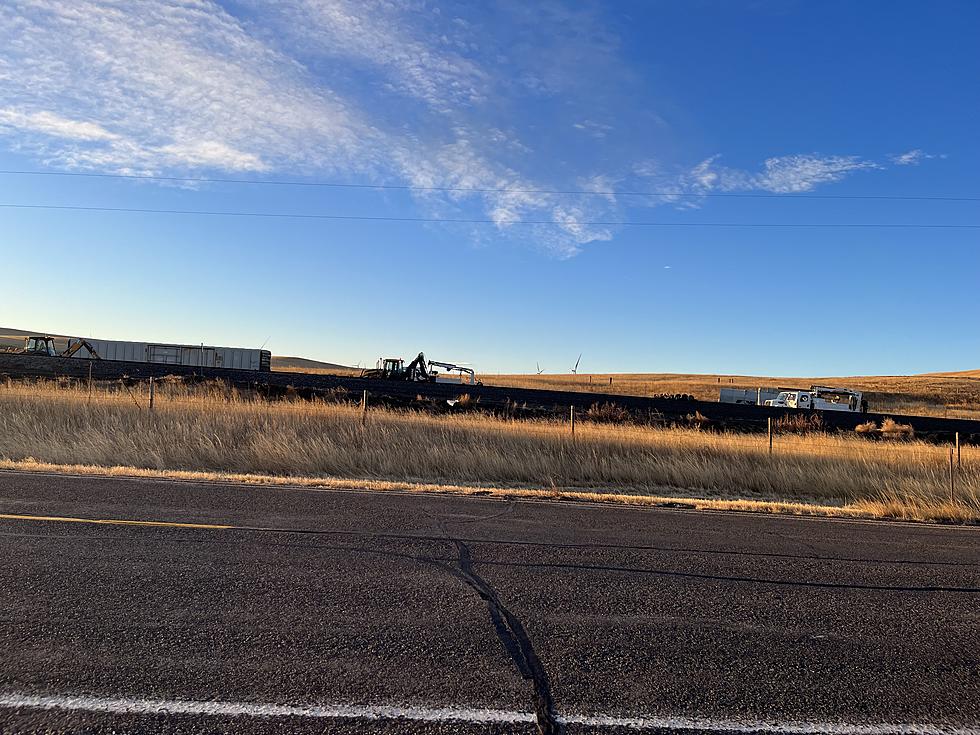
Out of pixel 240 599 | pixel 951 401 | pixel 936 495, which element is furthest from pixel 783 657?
pixel 951 401

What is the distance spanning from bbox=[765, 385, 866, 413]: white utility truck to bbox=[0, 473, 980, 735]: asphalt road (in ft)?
126

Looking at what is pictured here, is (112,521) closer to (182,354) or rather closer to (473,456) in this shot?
(473,456)

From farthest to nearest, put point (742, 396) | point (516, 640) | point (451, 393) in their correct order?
1. point (742, 396)
2. point (451, 393)
3. point (516, 640)

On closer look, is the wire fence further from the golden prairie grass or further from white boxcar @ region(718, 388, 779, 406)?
white boxcar @ region(718, 388, 779, 406)

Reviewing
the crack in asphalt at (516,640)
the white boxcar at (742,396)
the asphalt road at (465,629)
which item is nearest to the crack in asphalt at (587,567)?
the asphalt road at (465,629)

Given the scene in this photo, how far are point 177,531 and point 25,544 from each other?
1.37 meters

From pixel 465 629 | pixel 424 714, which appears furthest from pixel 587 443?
pixel 424 714

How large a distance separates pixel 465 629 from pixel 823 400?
152 feet

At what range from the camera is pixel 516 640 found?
15.1 feet

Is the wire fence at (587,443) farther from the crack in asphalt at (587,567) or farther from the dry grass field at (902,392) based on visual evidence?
the dry grass field at (902,392)

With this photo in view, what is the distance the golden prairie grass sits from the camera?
14.4 m

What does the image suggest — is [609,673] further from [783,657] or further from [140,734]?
[140,734]

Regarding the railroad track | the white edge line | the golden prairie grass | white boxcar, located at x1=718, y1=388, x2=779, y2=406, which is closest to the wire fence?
the golden prairie grass

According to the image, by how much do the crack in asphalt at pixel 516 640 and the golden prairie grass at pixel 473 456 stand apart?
259 inches
